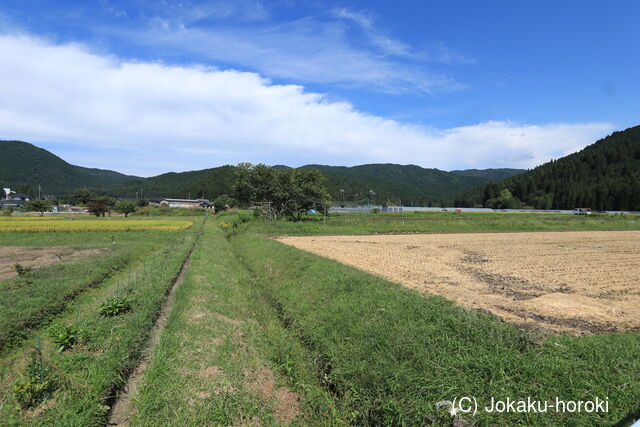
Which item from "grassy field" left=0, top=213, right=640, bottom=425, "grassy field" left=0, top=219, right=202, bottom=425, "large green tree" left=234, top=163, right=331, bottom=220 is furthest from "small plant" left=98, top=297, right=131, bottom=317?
"large green tree" left=234, top=163, right=331, bottom=220

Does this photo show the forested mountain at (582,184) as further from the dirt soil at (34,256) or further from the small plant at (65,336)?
the small plant at (65,336)

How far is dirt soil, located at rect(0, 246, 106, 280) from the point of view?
47.2 feet

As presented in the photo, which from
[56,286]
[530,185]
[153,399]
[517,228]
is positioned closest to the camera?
[153,399]

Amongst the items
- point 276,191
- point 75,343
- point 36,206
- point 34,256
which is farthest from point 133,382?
point 36,206

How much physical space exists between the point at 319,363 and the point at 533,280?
919 centimetres

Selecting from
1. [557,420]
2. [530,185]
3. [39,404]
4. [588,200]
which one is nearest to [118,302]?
[39,404]

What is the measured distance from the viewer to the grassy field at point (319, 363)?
→ 423 centimetres

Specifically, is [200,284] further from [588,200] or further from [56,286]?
[588,200]

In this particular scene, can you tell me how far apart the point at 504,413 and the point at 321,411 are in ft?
7.74

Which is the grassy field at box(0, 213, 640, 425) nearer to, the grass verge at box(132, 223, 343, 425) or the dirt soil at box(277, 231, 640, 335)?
the grass verge at box(132, 223, 343, 425)

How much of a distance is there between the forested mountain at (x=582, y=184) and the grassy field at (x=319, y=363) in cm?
11018

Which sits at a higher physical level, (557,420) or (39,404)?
(557,420)

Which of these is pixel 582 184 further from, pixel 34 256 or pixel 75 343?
pixel 75 343

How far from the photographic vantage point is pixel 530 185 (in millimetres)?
124875
